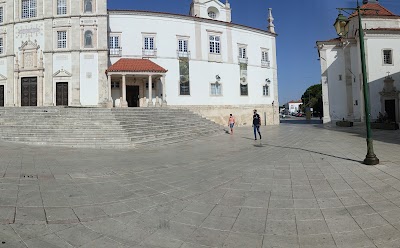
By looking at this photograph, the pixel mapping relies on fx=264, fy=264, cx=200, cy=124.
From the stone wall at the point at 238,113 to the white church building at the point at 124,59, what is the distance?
0.41 feet

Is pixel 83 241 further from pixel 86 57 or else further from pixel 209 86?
pixel 209 86

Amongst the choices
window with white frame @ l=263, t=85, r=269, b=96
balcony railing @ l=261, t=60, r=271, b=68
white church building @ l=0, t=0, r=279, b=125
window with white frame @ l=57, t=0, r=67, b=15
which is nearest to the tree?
balcony railing @ l=261, t=60, r=271, b=68

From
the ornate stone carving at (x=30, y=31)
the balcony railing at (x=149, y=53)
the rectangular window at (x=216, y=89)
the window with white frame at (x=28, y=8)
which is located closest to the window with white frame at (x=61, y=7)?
the ornate stone carving at (x=30, y=31)

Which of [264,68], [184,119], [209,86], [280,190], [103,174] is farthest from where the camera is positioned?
[264,68]

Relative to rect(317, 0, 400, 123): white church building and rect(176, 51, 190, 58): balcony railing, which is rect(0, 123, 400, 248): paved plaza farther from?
rect(317, 0, 400, 123): white church building

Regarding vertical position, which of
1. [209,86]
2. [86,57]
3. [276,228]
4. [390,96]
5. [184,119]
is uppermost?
[86,57]

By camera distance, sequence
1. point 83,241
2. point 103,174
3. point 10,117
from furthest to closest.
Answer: point 10,117 < point 103,174 < point 83,241

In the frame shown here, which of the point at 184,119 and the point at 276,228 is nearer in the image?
the point at 276,228

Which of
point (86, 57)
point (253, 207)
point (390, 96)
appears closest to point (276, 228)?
point (253, 207)

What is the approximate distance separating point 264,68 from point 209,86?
9.30 m

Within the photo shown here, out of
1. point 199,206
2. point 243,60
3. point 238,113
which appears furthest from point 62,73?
point 199,206

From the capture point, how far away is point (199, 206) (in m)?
4.80

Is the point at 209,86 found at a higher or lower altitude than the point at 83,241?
higher

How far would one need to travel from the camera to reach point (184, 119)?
22203mm
